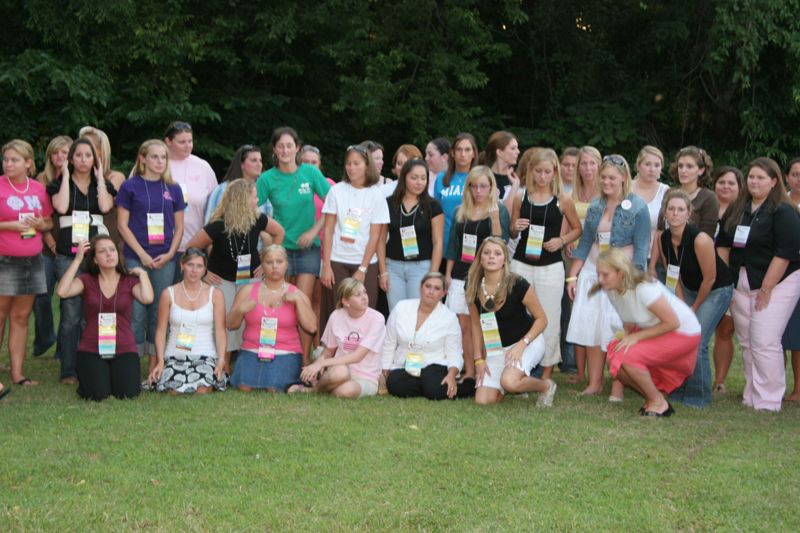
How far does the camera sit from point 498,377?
649 cm

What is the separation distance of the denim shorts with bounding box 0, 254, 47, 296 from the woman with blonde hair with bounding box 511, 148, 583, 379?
355cm

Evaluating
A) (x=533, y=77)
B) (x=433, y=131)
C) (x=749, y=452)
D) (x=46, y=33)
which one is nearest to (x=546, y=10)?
(x=533, y=77)

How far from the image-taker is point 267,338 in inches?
265

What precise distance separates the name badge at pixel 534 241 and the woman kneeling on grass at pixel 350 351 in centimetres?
121

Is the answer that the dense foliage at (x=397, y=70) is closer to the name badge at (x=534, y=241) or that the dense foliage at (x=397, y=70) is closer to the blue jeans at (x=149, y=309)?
the blue jeans at (x=149, y=309)

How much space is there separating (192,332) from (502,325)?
88.2 inches

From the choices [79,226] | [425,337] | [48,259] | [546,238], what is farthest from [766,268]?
[48,259]

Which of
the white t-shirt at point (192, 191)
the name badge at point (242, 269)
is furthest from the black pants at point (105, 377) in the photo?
the white t-shirt at point (192, 191)

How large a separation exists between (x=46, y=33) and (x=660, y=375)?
1127 cm

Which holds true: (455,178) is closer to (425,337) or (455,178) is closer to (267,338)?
(425,337)

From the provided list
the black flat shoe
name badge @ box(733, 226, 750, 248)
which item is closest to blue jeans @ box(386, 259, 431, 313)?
the black flat shoe

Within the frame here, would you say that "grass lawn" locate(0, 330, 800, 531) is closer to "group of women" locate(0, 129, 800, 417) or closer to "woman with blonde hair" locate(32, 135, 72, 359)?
"group of women" locate(0, 129, 800, 417)

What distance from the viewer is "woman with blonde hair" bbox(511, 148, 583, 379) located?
680 cm

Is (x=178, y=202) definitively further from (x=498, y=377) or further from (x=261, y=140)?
(x=261, y=140)
